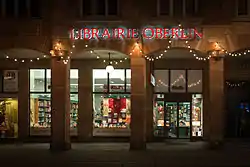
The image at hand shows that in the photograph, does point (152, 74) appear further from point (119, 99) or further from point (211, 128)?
point (211, 128)

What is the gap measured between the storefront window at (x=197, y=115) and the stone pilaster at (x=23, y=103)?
9335mm

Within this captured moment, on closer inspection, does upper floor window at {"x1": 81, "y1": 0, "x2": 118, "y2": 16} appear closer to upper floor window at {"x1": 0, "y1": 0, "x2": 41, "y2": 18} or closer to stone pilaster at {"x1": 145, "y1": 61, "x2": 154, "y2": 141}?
upper floor window at {"x1": 0, "y1": 0, "x2": 41, "y2": 18}

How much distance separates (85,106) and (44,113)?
2.49m

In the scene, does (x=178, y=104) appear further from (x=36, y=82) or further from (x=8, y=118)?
(x=8, y=118)

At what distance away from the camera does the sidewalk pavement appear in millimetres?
17688

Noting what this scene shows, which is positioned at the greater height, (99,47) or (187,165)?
(99,47)

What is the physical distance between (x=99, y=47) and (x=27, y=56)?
5479 mm

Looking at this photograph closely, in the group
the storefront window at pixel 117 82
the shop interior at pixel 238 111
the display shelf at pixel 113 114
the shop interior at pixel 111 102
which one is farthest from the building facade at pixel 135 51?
the shop interior at pixel 238 111

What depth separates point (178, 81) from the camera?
Result: 2738 centimetres

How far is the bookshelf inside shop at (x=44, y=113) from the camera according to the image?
90.5ft

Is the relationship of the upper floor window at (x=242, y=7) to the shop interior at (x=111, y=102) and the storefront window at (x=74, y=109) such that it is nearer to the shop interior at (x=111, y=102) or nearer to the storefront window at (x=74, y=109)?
the shop interior at (x=111, y=102)

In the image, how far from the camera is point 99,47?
2291cm

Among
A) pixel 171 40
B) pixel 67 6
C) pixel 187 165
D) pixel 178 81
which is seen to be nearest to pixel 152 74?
pixel 178 81

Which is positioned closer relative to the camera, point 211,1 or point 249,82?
point 211,1
